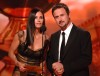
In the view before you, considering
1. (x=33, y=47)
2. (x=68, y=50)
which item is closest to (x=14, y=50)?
(x=33, y=47)

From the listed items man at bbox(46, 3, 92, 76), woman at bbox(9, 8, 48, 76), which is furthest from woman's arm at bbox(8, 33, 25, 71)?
man at bbox(46, 3, 92, 76)

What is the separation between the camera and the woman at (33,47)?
201 cm

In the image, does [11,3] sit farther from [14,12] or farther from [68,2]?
[68,2]

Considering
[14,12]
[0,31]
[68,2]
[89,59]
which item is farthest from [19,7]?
[89,59]

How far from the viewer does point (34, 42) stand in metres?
2.07

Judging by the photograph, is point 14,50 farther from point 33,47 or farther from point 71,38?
point 71,38

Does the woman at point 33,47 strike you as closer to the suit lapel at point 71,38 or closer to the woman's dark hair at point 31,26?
the woman's dark hair at point 31,26

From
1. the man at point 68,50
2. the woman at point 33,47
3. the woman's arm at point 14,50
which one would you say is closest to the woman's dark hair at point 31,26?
the woman at point 33,47

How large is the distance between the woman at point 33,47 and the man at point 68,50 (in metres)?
0.33

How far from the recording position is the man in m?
1.55

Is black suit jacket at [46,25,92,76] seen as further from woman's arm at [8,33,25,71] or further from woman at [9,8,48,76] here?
woman's arm at [8,33,25,71]

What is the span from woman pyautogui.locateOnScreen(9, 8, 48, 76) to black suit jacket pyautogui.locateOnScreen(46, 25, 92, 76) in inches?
15.6

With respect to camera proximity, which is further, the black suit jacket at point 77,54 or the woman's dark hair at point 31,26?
the woman's dark hair at point 31,26

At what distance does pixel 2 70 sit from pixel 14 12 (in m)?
0.63
